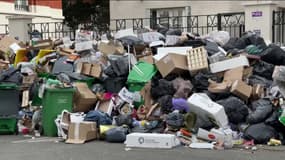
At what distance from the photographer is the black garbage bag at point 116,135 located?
31.3 ft

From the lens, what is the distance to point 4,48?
14.1m

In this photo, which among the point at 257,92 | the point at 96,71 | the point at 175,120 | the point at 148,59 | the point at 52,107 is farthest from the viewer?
the point at 148,59

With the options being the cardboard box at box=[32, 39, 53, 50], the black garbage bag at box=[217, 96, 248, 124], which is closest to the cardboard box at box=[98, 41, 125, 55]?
the cardboard box at box=[32, 39, 53, 50]

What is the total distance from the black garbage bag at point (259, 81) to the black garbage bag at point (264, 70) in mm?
116

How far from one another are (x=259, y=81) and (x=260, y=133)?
1.68 meters

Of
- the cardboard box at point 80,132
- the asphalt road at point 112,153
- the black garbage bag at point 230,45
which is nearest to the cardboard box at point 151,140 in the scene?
the asphalt road at point 112,153

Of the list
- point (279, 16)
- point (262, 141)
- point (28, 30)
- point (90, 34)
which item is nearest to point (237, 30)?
point (279, 16)

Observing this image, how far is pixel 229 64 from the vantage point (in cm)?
1080

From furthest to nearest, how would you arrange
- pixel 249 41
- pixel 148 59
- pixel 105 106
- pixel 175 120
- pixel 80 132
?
pixel 249 41, pixel 148 59, pixel 105 106, pixel 175 120, pixel 80 132

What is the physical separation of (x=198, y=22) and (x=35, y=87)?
9.47 meters

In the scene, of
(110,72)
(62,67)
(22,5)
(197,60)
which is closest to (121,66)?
(110,72)

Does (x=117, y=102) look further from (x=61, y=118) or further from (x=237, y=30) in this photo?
(x=237, y=30)

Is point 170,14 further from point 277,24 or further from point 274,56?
point 274,56

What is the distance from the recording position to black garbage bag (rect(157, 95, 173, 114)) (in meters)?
10.4
